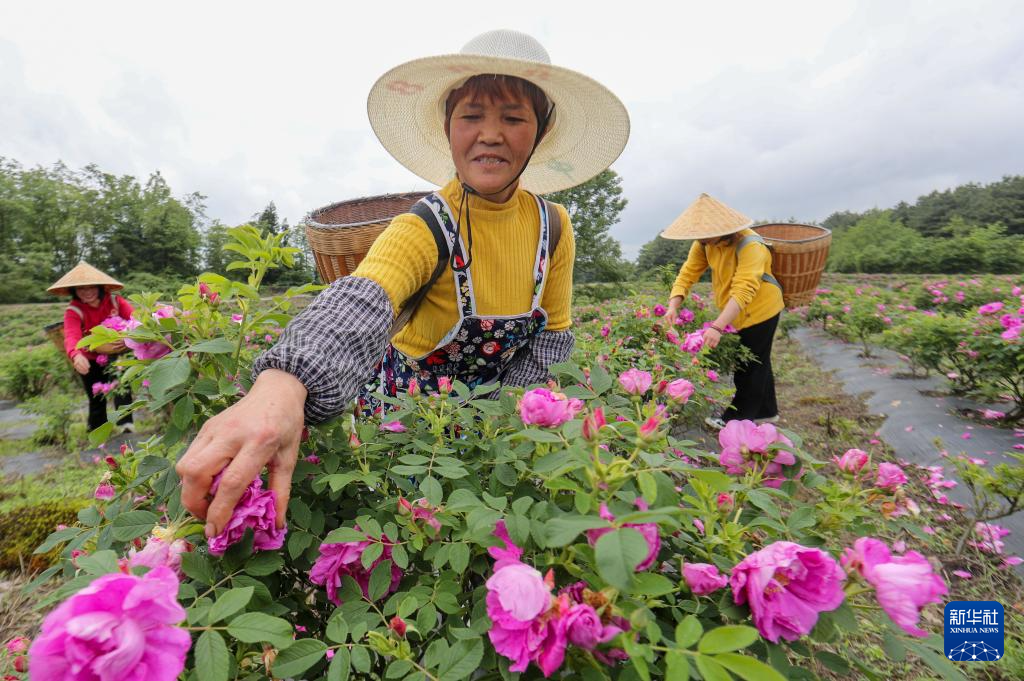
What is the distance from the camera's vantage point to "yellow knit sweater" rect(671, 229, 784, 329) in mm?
3268

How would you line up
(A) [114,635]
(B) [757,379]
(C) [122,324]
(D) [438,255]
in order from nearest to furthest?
1. (A) [114,635]
2. (C) [122,324]
3. (D) [438,255]
4. (B) [757,379]

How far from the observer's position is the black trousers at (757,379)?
3.70m

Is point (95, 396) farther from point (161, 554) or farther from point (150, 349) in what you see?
point (161, 554)

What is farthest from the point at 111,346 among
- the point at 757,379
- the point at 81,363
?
the point at 81,363

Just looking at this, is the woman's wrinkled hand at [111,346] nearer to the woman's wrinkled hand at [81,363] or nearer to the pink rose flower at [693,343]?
the pink rose flower at [693,343]

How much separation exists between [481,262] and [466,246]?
0.07 m

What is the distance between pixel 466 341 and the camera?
4.72 feet

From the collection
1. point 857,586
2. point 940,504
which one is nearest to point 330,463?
point 857,586

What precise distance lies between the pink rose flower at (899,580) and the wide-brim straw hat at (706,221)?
9.77ft

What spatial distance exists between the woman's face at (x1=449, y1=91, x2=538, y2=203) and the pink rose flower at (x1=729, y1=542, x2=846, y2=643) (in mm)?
1091

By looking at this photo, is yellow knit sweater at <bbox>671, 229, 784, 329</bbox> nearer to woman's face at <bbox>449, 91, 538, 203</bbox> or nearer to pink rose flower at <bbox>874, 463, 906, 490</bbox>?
woman's face at <bbox>449, 91, 538, 203</bbox>

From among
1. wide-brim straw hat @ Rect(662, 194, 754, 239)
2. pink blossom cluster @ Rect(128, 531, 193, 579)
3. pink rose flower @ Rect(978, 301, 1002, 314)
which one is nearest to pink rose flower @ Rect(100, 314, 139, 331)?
pink blossom cluster @ Rect(128, 531, 193, 579)

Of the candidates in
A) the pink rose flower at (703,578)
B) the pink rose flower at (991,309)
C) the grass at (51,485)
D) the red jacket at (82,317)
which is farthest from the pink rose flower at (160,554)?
the pink rose flower at (991,309)

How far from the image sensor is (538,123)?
1469 millimetres
